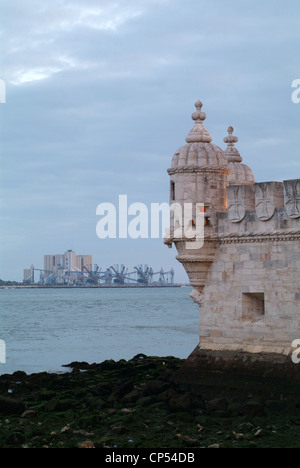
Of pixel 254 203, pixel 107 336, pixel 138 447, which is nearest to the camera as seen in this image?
pixel 138 447

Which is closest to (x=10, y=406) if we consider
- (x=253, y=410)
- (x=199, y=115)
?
(x=253, y=410)

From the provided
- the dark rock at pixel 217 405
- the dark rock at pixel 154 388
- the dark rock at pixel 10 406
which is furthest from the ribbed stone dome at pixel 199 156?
the dark rock at pixel 10 406

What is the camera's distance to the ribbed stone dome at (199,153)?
21031 millimetres

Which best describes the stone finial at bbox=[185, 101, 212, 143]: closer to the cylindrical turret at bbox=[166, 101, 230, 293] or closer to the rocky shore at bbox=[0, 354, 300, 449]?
the cylindrical turret at bbox=[166, 101, 230, 293]

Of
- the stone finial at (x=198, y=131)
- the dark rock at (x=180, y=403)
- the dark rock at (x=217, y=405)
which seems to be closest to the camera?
the dark rock at (x=217, y=405)

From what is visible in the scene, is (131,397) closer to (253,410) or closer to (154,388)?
(154,388)

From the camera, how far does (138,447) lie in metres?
16.2

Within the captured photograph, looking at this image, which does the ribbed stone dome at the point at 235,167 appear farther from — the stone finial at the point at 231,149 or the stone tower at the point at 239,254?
the stone tower at the point at 239,254

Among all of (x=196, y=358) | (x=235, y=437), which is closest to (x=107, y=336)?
(x=196, y=358)

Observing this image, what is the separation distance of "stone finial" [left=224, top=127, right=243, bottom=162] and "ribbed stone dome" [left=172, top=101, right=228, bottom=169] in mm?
2989

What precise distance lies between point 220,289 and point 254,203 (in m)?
2.41
